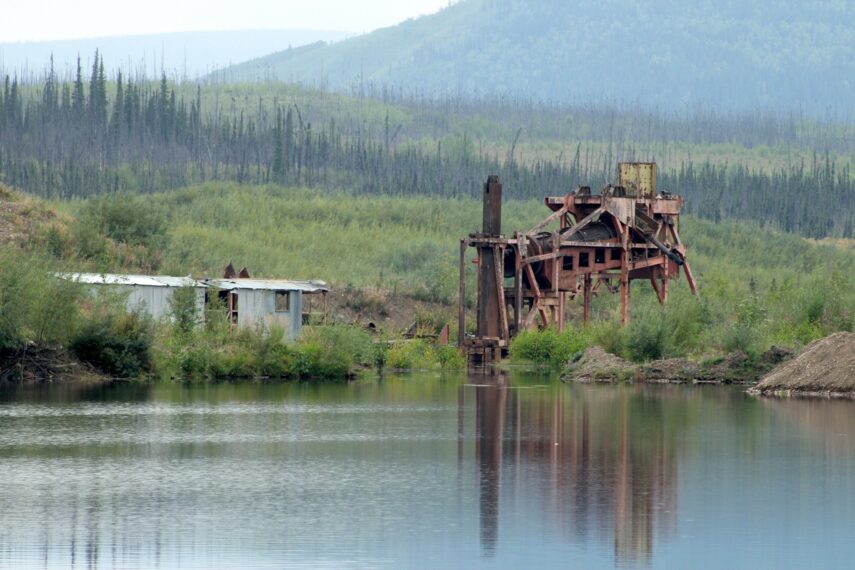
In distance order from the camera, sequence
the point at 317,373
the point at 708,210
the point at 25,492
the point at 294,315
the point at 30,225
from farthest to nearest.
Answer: the point at 708,210, the point at 30,225, the point at 294,315, the point at 317,373, the point at 25,492

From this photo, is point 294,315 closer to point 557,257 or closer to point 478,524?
point 557,257

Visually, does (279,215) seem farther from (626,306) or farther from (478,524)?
(478,524)

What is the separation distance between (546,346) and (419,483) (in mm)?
26370

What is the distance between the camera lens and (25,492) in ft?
66.3

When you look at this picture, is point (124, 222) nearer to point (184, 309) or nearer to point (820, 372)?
point (184, 309)

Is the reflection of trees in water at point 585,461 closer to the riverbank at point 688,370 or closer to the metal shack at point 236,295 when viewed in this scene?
the riverbank at point 688,370

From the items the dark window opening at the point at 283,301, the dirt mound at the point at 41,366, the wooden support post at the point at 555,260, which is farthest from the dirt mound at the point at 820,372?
the dark window opening at the point at 283,301

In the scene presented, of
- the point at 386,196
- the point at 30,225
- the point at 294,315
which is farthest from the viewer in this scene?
the point at 386,196

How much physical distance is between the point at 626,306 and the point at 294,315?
9.86 meters

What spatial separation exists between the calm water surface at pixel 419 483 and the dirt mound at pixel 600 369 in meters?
7.54

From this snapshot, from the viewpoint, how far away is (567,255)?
50.9 metres

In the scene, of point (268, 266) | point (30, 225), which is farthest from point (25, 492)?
point (268, 266)

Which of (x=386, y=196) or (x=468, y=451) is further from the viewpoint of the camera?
(x=386, y=196)

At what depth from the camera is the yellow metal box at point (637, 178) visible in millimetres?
52406
